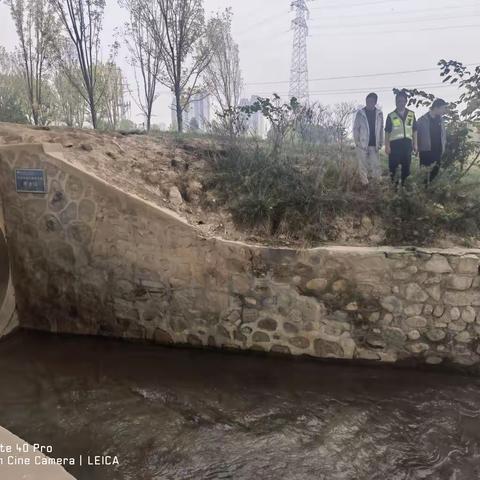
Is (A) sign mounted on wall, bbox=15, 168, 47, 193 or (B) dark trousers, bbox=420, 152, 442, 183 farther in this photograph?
(B) dark trousers, bbox=420, 152, 442, 183

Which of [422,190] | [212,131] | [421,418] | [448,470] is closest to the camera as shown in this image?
[448,470]

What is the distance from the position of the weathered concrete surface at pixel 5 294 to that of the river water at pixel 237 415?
0.69 m

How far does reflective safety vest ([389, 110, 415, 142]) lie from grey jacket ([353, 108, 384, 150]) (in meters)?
0.18

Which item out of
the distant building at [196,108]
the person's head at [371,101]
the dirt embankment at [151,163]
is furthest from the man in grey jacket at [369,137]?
the distant building at [196,108]

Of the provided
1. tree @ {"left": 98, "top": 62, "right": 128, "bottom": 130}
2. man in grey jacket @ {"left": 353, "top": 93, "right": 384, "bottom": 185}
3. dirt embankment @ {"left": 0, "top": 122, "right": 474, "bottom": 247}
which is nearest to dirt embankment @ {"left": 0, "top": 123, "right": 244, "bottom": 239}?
dirt embankment @ {"left": 0, "top": 122, "right": 474, "bottom": 247}

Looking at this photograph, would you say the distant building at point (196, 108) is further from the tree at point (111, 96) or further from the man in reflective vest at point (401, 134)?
the man in reflective vest at point (401, 134)

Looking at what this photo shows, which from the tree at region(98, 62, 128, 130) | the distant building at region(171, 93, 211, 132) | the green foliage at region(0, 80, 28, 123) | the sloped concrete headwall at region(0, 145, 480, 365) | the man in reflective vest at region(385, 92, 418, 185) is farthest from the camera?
the tree at region(98, 62, 128, 130)

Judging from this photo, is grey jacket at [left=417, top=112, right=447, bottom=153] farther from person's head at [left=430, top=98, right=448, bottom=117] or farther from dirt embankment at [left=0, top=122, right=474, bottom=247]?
dirt embankment at [left=0, top=122, right=474, bottom=247]

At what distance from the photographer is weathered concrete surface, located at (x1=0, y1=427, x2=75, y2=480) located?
1.99 m

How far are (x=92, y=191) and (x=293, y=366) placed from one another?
333 cm

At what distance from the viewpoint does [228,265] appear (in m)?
5.01

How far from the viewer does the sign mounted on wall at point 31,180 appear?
565 centimetres

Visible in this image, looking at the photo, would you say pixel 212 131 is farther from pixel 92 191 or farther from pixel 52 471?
pixel 52 471

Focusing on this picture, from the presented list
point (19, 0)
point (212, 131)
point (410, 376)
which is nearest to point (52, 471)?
point (410, 376)
